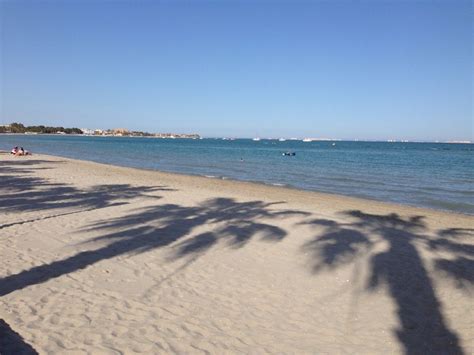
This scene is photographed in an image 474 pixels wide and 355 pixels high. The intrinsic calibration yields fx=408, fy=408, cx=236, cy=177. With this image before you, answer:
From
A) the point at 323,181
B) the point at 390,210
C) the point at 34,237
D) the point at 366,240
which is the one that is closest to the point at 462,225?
the point at 390,210

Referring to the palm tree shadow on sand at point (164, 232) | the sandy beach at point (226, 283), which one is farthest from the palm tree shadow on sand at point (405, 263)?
the palm tree shadow on sand at point (164, 232)

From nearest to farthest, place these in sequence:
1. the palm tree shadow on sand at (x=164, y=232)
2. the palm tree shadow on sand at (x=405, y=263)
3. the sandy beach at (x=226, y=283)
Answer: the sandy beach at (x=226, y=283), the palm tree shadow on sand at (x=405, y=263), the palm tree shadow on sand at (x=164, y=232)

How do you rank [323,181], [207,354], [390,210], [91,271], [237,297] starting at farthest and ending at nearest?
[323,181], [390,210], [91,271], [237,297], [207,354]

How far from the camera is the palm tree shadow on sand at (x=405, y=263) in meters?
4.73

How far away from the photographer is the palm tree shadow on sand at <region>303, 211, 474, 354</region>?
15.5 feet

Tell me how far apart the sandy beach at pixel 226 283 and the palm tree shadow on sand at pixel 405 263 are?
27 mm

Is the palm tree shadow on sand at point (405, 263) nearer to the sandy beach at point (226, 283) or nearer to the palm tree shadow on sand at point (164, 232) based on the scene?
the sandy beach at point (226, 283)

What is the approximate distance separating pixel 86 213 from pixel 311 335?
24.6ft

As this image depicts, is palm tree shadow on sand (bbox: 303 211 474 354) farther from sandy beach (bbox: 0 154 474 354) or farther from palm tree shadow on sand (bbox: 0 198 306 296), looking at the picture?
palm tree shadow on sand (bbox: 0 198 306 296)

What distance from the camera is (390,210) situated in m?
14.0

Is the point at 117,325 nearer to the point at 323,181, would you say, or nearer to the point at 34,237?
the point at 34,237

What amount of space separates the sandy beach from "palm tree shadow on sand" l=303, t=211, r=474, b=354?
3 centimetres

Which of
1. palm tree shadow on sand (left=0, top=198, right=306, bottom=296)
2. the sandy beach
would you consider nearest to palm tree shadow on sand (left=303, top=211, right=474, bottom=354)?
the sandy beach

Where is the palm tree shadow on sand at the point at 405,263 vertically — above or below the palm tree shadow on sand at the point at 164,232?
below
